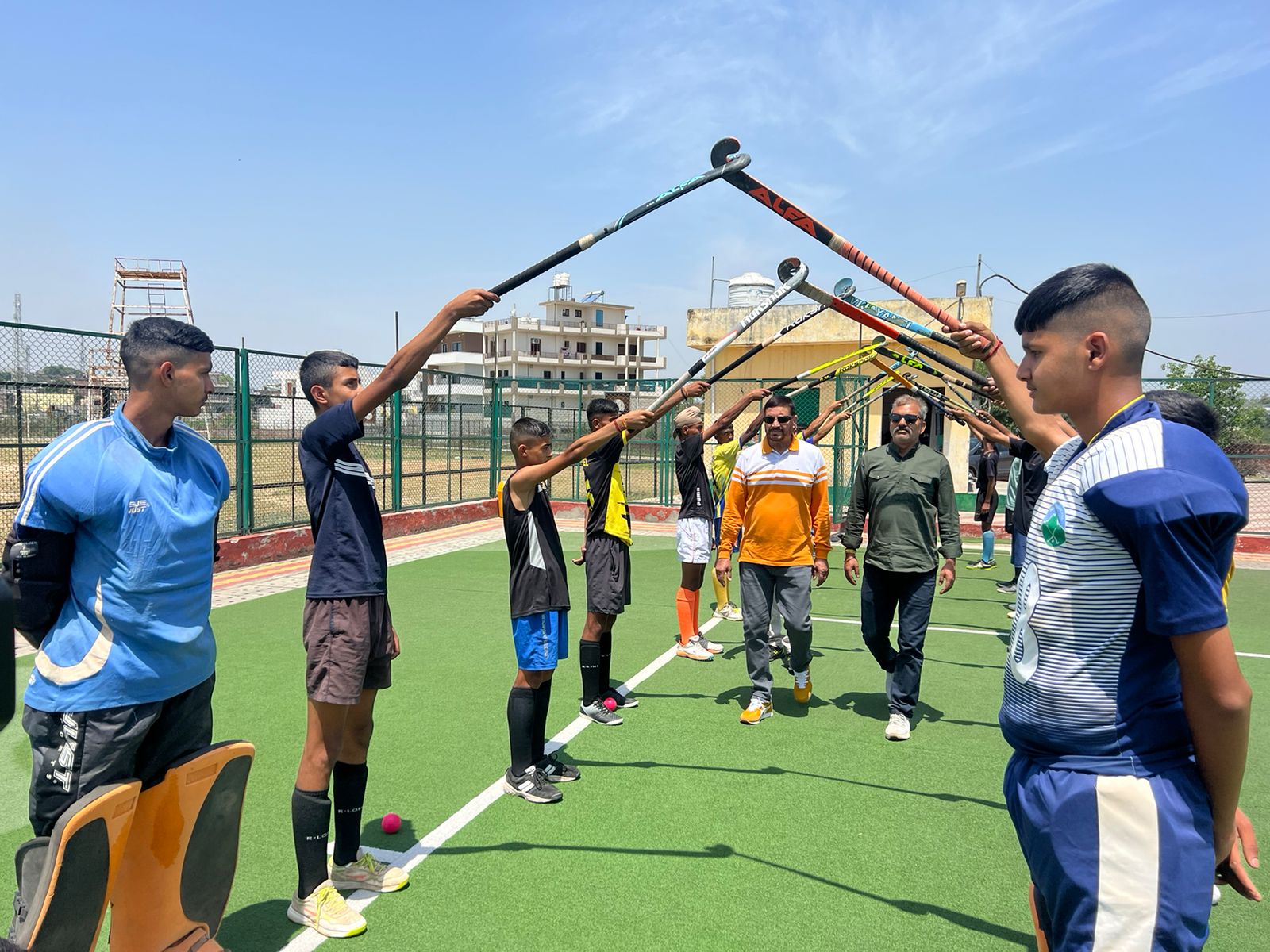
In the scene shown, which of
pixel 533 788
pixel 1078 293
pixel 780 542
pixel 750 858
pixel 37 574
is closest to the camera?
pixel 1078 293

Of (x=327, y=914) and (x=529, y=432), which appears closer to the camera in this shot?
(x=327, y=914)

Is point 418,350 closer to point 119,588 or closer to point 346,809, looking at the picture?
point 119,588

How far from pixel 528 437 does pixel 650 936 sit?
7.83 ft

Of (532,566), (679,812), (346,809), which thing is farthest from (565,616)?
(346,809)

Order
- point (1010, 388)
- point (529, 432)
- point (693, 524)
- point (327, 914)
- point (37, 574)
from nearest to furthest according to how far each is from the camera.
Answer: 1. point (37, 574)
2. point (1010, 388)
3. point (327, 914)
4. point (529, 432)
5. point (693, 524)

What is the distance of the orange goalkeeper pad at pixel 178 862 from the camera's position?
8.55ft

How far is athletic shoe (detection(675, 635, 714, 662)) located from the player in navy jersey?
5144mm

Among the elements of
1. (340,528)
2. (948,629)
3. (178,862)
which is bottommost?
(948,629)

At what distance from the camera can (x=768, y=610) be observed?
5566mm

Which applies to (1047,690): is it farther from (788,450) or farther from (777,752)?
(788,450)

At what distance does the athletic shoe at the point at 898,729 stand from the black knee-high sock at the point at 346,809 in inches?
131

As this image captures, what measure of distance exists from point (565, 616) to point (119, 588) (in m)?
2.28

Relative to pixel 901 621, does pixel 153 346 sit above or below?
above

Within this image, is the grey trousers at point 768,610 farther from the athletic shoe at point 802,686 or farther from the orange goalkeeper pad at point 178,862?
the orange goalkeeper pad at point 178,862
